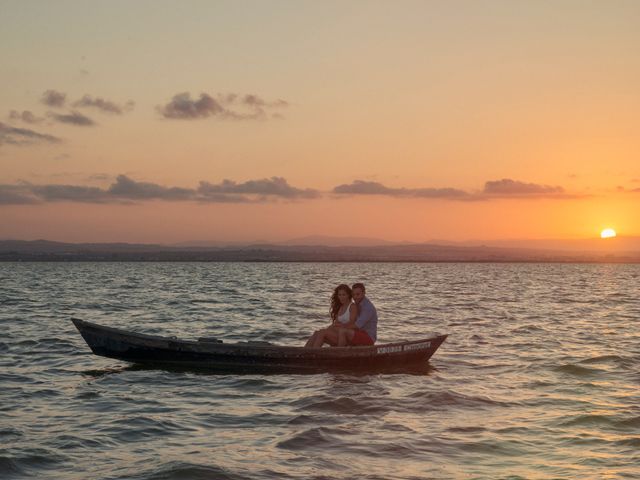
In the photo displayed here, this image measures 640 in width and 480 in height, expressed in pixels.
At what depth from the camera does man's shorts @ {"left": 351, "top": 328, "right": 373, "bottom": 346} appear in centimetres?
1994

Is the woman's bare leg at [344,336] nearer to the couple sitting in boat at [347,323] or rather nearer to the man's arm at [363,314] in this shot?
the couple sitting in boat at [347,323]

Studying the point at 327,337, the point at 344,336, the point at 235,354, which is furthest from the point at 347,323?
the point at 235,354

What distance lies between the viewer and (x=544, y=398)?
16.1 m

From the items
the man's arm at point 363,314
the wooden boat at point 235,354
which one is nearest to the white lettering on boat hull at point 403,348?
the wooden boat at point 235,354

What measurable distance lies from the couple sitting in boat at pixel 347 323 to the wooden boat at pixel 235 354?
0.45m

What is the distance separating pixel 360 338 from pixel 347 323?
20.2 inches

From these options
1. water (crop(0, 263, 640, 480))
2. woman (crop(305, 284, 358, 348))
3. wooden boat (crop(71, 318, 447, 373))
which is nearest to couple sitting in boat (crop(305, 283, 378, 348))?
woman (crop(305, 284, 358, 348))

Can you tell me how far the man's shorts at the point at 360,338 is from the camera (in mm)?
19938

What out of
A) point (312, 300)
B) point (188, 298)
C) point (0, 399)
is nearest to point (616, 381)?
point (0, 399)

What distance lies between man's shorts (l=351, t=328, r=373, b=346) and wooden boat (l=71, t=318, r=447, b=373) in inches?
13.7

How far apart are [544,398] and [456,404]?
80.9 inches

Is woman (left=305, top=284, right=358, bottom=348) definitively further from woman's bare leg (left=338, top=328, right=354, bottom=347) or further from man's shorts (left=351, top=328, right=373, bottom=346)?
man's shorts (left=351, top=328, right=373, bottom=346)

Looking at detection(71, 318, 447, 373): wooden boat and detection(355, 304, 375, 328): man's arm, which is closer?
detection(71, 318, 447, 373): wooden boat

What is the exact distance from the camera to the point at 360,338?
786 inches
